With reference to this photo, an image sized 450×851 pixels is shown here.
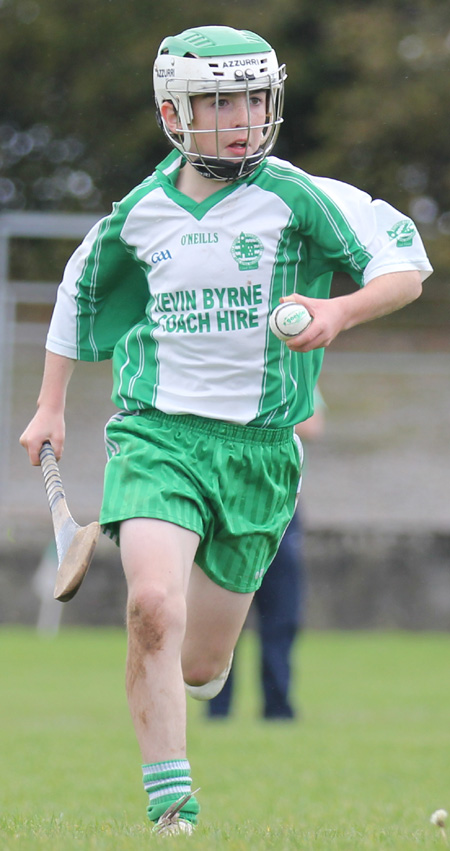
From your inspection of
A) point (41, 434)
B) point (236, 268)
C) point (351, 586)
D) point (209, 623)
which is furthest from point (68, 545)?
point (351, 586)

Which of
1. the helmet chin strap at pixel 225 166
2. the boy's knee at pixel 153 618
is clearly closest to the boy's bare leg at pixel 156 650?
the boy's knee at pixel 153 618

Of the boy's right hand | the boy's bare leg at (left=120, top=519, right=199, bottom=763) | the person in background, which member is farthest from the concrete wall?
the boy's bare leg at (left=120, top=519, right=199, bottom=763)

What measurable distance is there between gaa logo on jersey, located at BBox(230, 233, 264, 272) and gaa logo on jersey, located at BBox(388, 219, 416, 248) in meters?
0.42

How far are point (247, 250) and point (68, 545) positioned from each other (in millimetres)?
1057

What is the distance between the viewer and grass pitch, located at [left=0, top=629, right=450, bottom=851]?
370 centimetres

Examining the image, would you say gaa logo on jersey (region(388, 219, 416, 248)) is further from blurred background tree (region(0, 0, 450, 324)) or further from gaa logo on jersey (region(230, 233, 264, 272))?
blurred background tree (region(0, 0, 450, 324))

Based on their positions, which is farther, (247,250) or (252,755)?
(252,755)

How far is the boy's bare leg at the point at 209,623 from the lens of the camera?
14.4 ft

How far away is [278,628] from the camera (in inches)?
328

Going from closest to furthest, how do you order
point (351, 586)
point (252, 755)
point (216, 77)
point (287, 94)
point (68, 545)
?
point (68, 545) → point (216, 77) → point (252, 755) → point (351, 586) → point (287, 94)

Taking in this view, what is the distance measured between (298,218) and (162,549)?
3.73 ft

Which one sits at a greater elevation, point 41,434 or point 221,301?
point 221,301

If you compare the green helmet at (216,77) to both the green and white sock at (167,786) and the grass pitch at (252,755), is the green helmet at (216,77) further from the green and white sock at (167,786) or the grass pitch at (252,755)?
the grass pitch at (252,755)

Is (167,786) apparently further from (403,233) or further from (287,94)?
(287,94)
